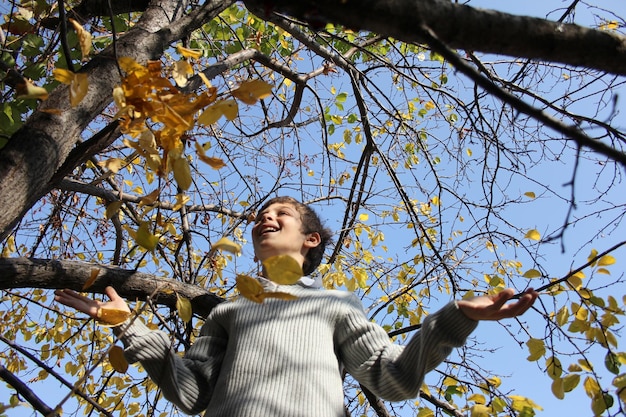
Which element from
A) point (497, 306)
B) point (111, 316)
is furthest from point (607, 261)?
point (111, 316)

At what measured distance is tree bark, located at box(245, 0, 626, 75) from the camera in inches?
31.5

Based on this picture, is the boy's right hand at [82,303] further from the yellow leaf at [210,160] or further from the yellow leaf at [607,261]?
the yellow leaf at [607,261]

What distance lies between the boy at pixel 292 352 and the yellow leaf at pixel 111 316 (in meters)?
0.03

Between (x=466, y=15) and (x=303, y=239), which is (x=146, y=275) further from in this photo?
(x=466, y=15)

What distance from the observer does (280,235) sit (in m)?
1.98

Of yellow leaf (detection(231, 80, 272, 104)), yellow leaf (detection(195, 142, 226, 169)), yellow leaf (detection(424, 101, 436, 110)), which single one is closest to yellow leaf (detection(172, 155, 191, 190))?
yellow leaf (detection(195, 142, 226, 169))

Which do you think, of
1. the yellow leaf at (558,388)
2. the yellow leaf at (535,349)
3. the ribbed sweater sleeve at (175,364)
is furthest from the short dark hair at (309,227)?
the yellow leaf at (558,388)

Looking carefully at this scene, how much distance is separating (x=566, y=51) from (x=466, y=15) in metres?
0.18

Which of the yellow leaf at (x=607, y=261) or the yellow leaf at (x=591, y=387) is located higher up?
the yellow leaf at (x=607, y=261)

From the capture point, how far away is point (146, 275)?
187cm

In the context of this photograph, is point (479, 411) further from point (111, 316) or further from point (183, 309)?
point (111, 316)

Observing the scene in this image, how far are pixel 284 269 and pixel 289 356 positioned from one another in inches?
24.8

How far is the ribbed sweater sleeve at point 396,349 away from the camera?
4.51ft

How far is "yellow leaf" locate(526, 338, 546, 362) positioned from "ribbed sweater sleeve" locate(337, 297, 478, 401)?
1.25 ft
